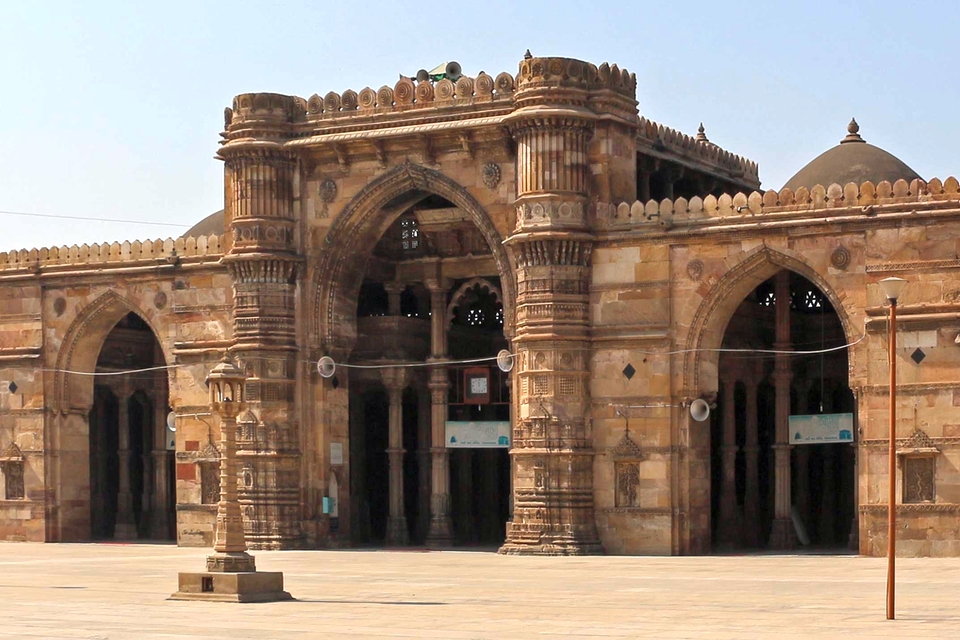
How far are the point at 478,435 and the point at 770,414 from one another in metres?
6.91

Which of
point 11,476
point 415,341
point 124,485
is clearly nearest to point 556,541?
point 415,341

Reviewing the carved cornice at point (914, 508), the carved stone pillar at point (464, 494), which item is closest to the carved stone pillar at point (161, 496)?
the carved stone pillar at point (464, 494)

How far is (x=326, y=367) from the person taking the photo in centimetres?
3862

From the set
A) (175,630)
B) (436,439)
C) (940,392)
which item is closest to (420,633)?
(175,630)

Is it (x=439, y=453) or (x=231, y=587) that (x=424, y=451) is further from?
(x=231, y=587)

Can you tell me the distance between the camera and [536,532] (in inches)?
1369

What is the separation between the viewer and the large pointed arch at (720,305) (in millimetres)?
33719

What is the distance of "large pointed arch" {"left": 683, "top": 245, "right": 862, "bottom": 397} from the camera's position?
33719mm

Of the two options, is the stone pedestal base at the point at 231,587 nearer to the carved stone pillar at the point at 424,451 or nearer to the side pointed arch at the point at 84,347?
the carved stone pillar at the point at 424,451

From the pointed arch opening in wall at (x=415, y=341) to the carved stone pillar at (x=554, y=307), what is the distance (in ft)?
4.71

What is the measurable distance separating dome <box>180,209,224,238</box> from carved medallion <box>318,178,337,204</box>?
6.12 metres

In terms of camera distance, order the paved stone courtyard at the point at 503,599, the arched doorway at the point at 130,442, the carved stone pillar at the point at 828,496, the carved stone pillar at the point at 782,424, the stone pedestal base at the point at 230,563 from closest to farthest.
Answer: the paved stone courtyard at the point at 503,599 < the stone pedestal base at the point at 230,563 < the carved stone pillar at the point at 782,424 < the carved stone pillar at the point at 828,496 < the arched doorway at the point at 130,442

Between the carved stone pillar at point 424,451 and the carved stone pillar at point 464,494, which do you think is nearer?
the carved stone pillar at point 424,451

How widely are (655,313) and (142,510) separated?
16.8 meters
